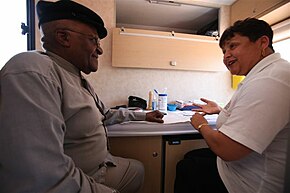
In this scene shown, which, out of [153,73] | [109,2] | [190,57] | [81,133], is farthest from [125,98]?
[81,133]

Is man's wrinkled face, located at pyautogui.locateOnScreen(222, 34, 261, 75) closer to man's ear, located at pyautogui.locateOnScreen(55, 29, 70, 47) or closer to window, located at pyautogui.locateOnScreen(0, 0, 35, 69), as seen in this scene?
man's ear, located at pyautogui.locateOnScreen(55, 29, 70, 47)

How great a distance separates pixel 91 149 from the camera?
0.60m

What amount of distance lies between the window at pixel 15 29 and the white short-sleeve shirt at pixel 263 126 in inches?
46.2

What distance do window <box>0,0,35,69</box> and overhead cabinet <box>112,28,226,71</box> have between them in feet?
2.02

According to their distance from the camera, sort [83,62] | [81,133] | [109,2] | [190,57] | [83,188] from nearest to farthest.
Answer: [83,188] → [81,133] → [83,62] → [109,2] → [190,57]

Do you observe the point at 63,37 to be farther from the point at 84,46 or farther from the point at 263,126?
the point at 263,126

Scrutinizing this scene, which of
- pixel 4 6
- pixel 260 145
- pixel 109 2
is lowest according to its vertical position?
pixel 260 145

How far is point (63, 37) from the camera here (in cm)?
60

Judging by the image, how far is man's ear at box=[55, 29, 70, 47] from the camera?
59 centimetres

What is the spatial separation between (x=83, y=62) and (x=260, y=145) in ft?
2.24

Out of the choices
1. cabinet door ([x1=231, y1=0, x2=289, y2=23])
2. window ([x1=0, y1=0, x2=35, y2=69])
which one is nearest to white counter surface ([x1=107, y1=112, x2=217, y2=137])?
window ([x1=0, y1=0, x2=35, y2=69])

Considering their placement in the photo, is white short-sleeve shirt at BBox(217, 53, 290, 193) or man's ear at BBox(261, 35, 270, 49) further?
man's ear at BBox(261, 35, 270, 49)

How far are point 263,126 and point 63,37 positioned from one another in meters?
0.73

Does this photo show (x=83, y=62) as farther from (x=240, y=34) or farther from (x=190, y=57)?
(x=190, y=57)
